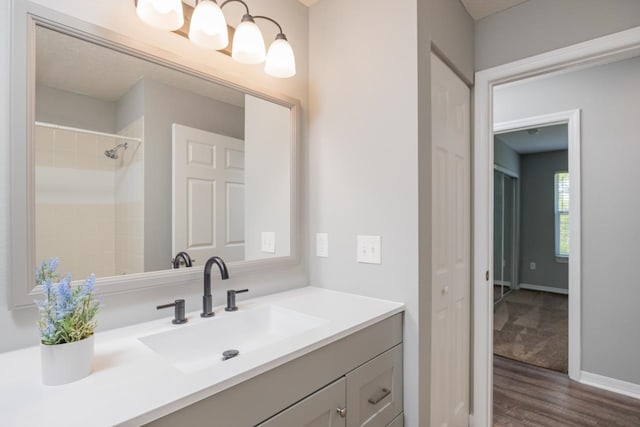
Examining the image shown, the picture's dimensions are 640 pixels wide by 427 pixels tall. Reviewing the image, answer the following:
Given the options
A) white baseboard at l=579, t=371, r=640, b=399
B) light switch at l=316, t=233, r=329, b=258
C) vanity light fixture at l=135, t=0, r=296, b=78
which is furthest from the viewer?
white baseboard at l=579, t=371, r=640, b=399

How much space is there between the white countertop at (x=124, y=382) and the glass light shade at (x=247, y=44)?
1.07m

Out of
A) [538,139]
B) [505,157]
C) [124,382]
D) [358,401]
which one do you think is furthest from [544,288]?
[124,382]

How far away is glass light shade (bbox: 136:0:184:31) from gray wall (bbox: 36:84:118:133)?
0.31 m

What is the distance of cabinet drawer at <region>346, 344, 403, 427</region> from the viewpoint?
3.70ft

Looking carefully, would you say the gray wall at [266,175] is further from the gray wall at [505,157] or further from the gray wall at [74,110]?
the gray wall at [505,157]

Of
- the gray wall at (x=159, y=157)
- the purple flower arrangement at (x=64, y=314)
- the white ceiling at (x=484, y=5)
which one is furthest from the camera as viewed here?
the white ceiling at (x=484, y=5)

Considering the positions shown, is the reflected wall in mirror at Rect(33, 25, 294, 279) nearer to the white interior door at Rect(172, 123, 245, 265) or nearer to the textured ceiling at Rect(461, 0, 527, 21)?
the white interior door at Rect(172, 123, 245, 265)

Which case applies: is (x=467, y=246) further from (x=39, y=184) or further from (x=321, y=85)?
(x=39, y=184)

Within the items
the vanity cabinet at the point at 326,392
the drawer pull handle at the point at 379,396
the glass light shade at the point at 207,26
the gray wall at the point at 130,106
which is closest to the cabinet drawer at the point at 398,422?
the vanity cabinet at the point at 326,392

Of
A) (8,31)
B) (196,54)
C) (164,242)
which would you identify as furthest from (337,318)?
(8,31)

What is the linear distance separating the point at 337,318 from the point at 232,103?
3.36 ft

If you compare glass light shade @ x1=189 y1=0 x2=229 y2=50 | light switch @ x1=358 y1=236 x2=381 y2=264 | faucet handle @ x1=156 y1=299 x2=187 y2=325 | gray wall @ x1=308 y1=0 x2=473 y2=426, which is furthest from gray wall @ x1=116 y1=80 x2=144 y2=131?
light switch @ x1=358 y1=236 x2=381 y2=264

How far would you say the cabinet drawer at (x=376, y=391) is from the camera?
1129 millimetres

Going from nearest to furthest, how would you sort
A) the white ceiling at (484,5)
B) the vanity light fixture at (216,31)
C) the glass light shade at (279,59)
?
1. the vanity light fixture at (216,31)
2. the glass light shade at (279,59)
3. the white ceiling at (484,5)
